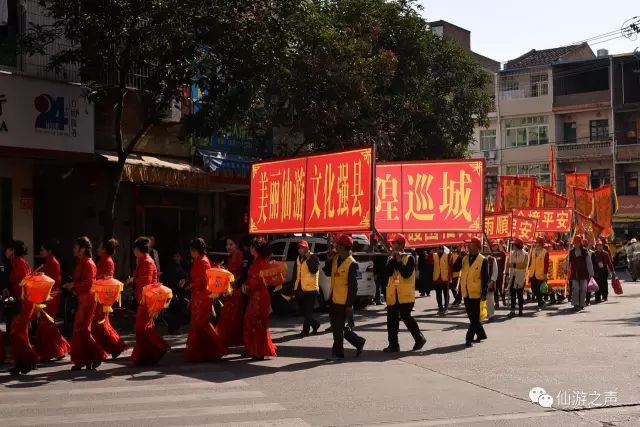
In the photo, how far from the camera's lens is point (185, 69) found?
17.2m

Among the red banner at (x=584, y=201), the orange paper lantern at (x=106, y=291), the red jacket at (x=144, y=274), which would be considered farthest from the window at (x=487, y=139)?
the orange paper lantern at (x=106, y=291)

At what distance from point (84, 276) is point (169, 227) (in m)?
12.1

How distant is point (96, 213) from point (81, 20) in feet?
19.7

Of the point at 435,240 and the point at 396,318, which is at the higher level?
the point at 435,240

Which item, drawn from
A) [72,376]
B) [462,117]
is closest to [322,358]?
[72,376]

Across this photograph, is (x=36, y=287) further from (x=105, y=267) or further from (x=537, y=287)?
(x=537, y=287)

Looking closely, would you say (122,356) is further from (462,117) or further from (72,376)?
(462,117)

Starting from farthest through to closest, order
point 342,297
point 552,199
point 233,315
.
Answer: point 552,199 → point 233,315 → point 342,297

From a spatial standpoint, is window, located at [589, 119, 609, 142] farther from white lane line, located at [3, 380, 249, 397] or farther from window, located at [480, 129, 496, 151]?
white lane line, located at [3, 380, 249, 397]

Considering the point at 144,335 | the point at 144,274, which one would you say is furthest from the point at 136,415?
the point at 144,274

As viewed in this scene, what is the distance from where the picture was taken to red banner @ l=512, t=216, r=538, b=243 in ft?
78.5

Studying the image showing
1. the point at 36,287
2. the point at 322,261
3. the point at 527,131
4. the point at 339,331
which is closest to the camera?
the point at 36,287

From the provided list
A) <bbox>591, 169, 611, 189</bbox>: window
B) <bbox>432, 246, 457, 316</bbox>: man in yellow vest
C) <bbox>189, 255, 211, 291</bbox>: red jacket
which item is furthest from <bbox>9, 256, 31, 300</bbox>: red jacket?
<bbox>591, 169, 611, 189</bbox>: window

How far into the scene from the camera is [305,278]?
16.4m
